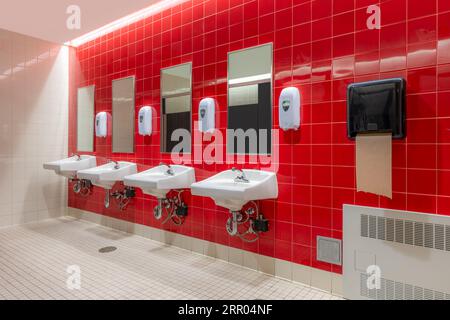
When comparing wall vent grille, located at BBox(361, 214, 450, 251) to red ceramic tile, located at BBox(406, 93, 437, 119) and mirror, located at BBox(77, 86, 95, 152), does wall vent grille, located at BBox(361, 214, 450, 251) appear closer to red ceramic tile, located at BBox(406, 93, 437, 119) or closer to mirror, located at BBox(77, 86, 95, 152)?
red ceramic tile, located at BBox(406, 93, 437, 119)

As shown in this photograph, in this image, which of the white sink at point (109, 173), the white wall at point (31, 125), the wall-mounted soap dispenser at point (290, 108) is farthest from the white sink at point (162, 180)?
the white wall at point (31, 125)

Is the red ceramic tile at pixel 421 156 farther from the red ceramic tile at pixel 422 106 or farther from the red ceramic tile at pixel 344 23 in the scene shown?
the red ceramic tile at pixel 344 23

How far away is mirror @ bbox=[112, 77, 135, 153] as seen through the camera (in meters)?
3.71

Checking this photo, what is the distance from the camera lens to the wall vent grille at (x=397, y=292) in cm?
179

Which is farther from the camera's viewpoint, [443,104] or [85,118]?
[85,118]

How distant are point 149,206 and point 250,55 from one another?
2.08 meters

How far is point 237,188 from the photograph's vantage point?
7.08 ft

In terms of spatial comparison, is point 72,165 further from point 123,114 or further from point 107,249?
point 107,249

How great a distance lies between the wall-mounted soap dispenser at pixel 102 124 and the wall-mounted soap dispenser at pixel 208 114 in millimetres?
1768

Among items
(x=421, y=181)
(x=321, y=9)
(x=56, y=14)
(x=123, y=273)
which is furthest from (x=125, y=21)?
(x=421, y=181)

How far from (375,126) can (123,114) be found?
3.03m

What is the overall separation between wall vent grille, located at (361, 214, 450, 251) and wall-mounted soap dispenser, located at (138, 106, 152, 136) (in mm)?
2450

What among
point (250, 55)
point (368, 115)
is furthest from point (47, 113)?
point (368, 115)
